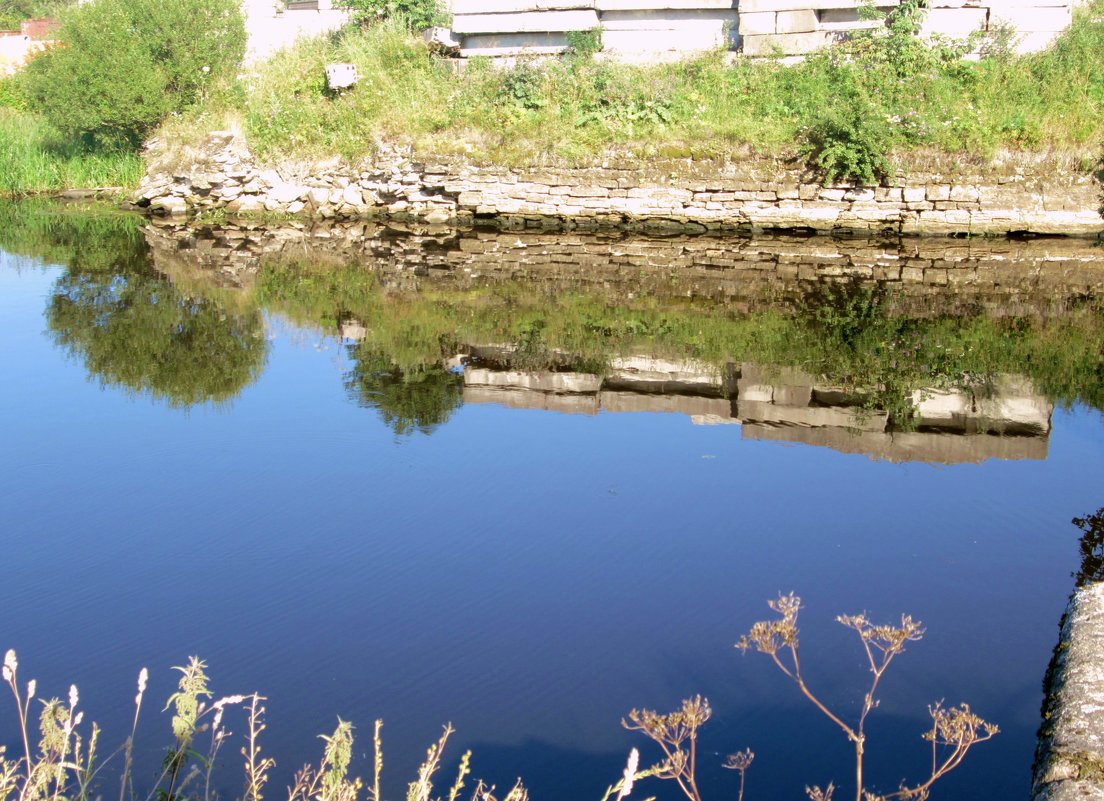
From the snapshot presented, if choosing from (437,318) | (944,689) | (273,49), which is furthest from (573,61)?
(944,689)

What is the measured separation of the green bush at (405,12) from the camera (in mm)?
17562

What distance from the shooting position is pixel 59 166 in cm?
1877

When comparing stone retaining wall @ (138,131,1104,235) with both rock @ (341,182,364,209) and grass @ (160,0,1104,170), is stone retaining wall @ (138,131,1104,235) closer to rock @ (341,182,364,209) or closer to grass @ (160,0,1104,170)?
rock @ (341,182,364,209)

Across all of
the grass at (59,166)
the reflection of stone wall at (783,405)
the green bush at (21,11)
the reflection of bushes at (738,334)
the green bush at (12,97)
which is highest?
the green bush at (21,11)

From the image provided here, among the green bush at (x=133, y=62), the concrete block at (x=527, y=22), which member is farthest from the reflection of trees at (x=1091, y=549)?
the green bush at (x=133, y=62)

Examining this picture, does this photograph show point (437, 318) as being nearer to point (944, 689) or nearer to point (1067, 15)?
point (944, 689)

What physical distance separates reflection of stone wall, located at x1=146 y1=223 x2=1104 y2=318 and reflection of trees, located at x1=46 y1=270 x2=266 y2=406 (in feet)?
3.82

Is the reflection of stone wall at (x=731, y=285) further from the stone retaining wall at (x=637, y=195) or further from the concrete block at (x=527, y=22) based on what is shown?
the concrete block at (x=527, y=22)

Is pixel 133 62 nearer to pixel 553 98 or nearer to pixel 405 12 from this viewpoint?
pixel 405 12

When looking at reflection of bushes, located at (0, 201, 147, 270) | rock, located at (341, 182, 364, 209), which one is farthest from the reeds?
rock, located at (341, 182, 364, 209)

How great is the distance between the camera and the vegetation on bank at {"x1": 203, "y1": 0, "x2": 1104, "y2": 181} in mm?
14094

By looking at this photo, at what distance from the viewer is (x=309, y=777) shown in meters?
4.05

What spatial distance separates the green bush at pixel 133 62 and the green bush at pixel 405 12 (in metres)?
1.98

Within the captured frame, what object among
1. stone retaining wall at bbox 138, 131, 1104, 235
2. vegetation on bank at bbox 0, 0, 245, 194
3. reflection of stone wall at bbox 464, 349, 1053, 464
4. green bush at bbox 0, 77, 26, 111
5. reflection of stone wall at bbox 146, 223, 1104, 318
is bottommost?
reflection of stone wall at bbox 464, 349, 1053, 464
